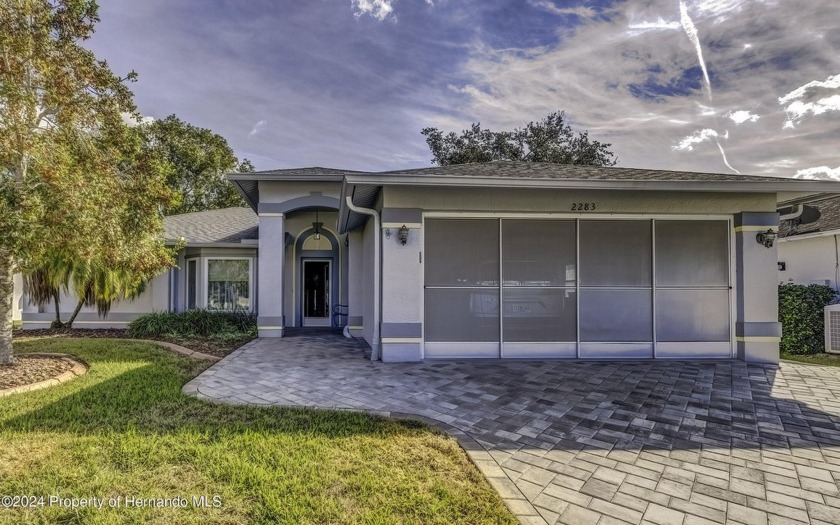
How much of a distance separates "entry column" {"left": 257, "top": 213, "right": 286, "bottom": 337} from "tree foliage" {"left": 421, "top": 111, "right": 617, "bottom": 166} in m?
16.9

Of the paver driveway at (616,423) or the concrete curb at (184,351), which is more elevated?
the concrete curb at (184,351)

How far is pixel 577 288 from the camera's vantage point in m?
7.34

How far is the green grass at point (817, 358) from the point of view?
8.31m

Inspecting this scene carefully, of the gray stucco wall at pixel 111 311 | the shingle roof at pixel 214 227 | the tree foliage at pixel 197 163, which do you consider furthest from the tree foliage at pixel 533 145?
the gray stucco wall at pixel 111 311

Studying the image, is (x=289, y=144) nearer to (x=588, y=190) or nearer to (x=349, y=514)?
(x=588, y=190)

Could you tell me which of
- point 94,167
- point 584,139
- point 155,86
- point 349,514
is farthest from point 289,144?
point 584,139

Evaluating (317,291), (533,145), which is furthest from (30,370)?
(533,145)

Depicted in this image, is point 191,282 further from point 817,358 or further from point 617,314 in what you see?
point 817,358

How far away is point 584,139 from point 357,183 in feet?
76.2

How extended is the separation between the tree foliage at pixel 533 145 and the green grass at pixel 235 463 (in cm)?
2303

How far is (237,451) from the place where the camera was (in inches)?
131

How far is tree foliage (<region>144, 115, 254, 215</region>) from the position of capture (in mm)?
24234

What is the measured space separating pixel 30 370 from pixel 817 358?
1510cm

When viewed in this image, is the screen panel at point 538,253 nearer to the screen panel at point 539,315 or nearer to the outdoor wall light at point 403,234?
the screen panel at point 539,315
